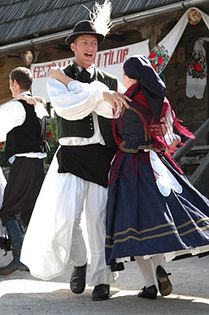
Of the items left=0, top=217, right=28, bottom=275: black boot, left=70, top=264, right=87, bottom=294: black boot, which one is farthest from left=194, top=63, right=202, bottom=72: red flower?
left=70, top=264, right=87, bottom=294: black boot

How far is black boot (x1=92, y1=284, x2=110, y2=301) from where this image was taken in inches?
173

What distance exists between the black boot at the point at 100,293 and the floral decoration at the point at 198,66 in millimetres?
5880

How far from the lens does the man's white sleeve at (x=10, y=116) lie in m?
5.57

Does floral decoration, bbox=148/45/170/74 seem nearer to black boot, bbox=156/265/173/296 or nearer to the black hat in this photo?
the black hat

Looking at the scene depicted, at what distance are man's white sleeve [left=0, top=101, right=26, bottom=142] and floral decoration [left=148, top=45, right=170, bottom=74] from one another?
3.36 metres

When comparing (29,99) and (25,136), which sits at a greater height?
(29,99)

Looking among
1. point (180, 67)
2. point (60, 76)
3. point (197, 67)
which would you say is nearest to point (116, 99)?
point (60, 76)

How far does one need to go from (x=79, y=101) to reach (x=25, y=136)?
1.46m

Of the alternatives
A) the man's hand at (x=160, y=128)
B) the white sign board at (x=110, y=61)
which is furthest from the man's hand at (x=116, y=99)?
the white sign board at (x=110, y=61)

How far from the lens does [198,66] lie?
32.4 feet

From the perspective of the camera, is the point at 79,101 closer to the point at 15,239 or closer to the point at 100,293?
the point at 100,293

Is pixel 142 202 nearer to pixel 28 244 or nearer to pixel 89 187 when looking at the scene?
pixel 89 187

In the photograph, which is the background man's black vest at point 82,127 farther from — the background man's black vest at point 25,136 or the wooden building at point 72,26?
the wooden building at point 72,26

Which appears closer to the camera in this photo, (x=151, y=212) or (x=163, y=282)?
(x=151, y=212)
